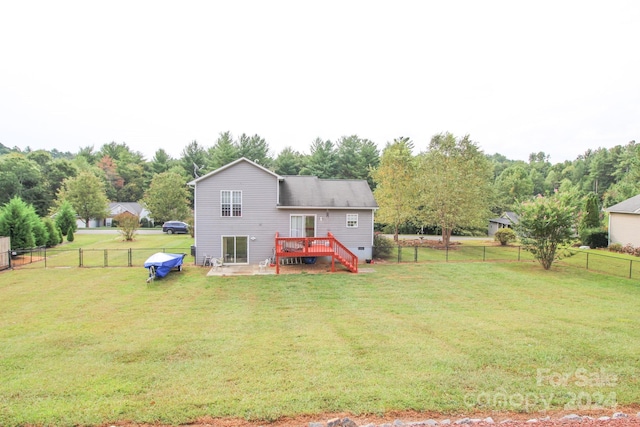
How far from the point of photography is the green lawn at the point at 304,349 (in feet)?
16.9

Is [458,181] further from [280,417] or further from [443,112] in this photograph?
[280,417]

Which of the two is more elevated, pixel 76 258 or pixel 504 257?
pixel 76 258

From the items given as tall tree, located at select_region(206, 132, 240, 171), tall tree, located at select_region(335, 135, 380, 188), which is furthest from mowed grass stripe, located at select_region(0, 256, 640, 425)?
tall tree, located at select_region(335, 135, 380, 188)

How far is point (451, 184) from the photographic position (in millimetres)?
26047

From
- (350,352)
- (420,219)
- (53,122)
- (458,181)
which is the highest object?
(53,122)

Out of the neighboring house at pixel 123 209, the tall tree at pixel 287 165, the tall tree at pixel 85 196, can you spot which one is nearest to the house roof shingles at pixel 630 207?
the tall tree at pixel 287 165

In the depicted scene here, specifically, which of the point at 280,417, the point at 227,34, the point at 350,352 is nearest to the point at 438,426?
the point at 280,417

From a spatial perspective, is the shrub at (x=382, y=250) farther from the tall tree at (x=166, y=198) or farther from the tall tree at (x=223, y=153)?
the tall tree at (x=223, y=153)

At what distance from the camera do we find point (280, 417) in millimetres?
4730

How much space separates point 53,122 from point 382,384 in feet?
186

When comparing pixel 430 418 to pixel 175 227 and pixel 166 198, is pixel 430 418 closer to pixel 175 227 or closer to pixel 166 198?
pixel 175 227

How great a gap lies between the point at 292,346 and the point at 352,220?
12770 millimetres

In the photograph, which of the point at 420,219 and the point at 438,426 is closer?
the point at 438,426

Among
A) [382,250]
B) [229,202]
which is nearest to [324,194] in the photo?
[382,250]
